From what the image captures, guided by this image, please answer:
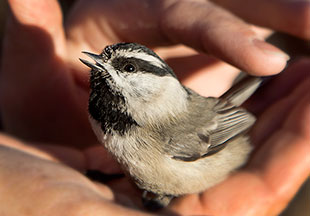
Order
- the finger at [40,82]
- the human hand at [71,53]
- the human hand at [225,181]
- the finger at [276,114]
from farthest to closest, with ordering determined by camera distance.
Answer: the finger at [40,82], the human hand at [71,53], the finger at [276,114], the human hand at [225,181]

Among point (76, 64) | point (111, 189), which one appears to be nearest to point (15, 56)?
point (76, 64)

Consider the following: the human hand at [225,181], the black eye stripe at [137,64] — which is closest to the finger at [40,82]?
the human hand at [225,181]

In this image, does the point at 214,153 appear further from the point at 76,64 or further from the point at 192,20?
the point at 76,64

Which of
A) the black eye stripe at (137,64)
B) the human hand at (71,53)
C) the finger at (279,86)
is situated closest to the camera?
the black eye stripe at (137,64)

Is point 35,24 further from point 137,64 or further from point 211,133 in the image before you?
point 211,133

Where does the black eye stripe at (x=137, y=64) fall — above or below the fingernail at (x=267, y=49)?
below

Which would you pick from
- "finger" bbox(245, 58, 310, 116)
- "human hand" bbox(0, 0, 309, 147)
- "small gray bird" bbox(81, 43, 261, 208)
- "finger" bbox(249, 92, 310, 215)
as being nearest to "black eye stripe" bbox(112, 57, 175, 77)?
"small gray bird" bbox(81, 43, 261, 208)

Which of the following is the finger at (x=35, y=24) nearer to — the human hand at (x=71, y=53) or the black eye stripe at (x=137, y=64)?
the human hand at (x=71, y=53)
